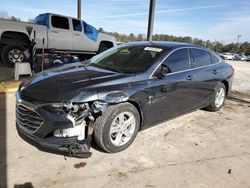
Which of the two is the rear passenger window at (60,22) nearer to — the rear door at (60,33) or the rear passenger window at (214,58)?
the rear door at (60,33)

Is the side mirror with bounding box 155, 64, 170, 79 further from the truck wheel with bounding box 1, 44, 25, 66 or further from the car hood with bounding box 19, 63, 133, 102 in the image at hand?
the truck wheel with bounding box 1, 44, 25, 66

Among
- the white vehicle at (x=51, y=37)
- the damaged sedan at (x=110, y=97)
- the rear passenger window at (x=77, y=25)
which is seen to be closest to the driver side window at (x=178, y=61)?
the damaged sedan at (x=110, y=97)

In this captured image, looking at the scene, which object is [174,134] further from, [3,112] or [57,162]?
[3,112]

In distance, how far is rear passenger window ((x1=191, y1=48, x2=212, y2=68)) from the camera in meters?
5.27

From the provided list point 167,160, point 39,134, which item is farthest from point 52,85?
point 167,160

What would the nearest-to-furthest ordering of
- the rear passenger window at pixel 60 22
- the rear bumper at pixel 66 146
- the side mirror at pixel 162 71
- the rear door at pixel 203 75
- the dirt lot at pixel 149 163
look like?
1. the dirt lot at pixel 149 163
2. the rear bumper at pixel 66 146
3. the side mirror at pixel 162 71
4. the rear door at pixel 203 75
5. the rear passenger window at pixel 60 22

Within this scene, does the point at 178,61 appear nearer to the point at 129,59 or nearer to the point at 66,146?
the point at 129,59

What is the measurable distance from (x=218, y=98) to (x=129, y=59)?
2597mm

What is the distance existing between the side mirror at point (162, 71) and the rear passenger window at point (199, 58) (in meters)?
0.94

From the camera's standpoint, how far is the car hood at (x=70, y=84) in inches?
135

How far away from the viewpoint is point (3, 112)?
205 inches

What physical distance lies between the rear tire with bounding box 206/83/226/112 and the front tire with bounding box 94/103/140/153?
8.46 ft

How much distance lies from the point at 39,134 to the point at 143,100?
1538 mm

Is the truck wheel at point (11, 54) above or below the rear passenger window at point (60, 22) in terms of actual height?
below
